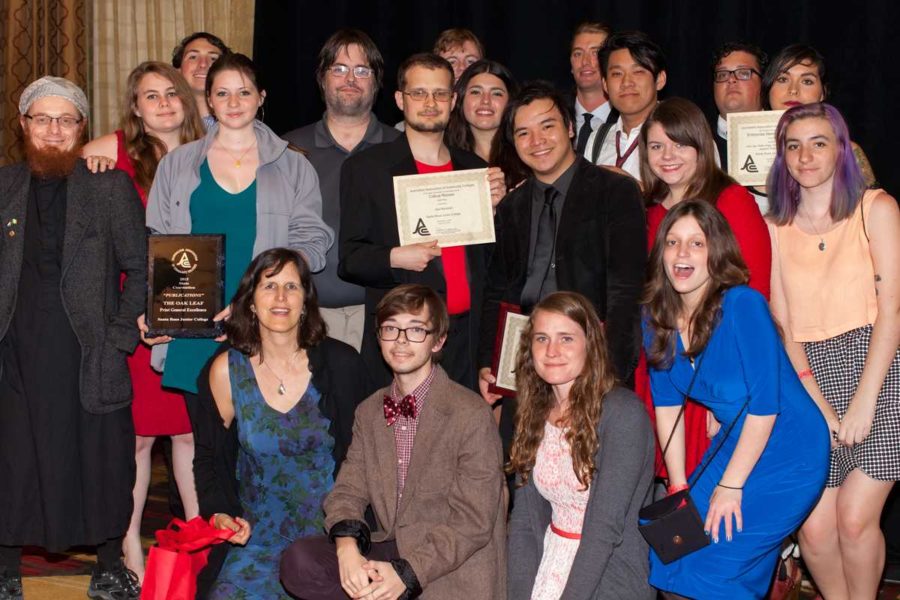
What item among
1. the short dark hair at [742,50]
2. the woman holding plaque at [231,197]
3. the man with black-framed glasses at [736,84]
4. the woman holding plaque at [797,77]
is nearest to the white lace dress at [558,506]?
the woman holding plaque at [231,197]

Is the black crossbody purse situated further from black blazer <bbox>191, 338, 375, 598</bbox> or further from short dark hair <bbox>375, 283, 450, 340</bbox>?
black blazer <bbox>191, 338, 375, 598</bbox>

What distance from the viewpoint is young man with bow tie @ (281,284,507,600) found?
358 cm

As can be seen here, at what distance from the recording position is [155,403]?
4.72 meters

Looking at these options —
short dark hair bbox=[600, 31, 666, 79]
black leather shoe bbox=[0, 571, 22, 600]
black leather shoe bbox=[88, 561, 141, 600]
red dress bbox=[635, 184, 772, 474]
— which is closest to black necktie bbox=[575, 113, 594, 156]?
short dark hair bbox=[600, 31, 666, 79]

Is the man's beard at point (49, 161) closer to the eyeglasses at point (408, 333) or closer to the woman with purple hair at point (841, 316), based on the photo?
the eyeglasses at point (408, 333)

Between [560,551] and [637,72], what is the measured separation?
2243 mm

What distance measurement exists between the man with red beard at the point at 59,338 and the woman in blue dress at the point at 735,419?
2.16 m

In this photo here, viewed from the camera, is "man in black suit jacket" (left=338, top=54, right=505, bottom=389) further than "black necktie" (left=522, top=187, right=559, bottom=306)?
Yes

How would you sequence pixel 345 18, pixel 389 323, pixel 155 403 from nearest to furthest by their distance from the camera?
pixel 389 323, pixel 155 403, pixel 345 18

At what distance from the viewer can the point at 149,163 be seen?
4797mm

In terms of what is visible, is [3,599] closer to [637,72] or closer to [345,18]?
[637,72]

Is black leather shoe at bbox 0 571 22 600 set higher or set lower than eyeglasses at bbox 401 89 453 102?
lower

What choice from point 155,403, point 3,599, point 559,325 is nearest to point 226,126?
point 155,403

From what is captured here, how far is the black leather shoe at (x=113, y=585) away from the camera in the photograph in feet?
14.9
